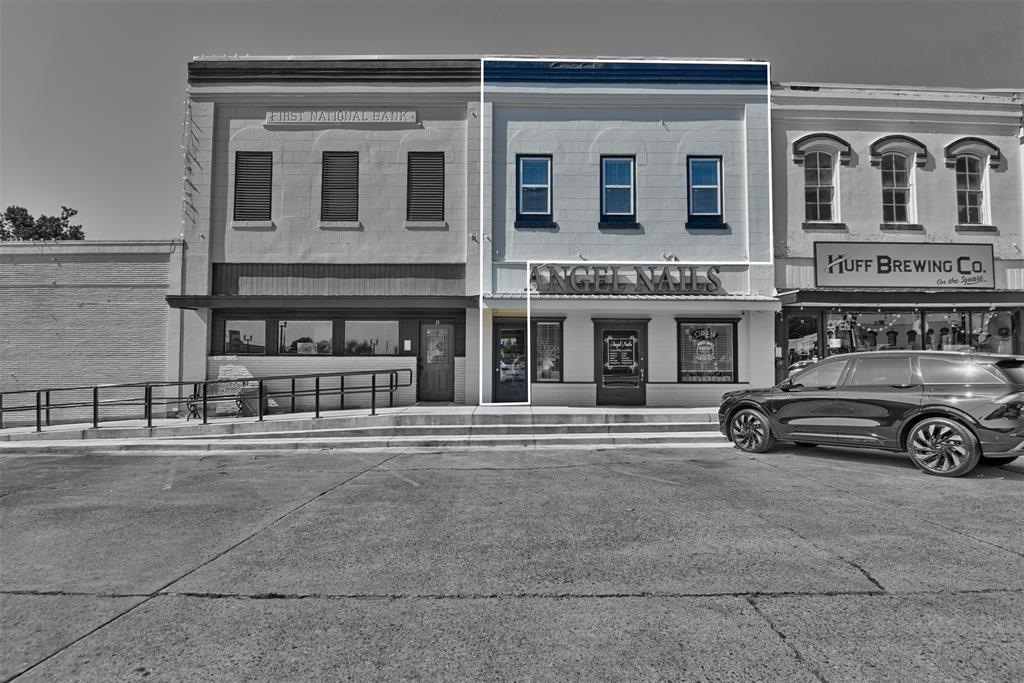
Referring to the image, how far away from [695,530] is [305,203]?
46.6 ft

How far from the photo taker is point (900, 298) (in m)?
15.2

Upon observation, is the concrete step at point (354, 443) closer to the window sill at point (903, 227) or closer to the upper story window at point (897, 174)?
the window sill at point (903, 227)

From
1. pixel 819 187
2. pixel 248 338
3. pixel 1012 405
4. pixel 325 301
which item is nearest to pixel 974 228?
pixel 819 187

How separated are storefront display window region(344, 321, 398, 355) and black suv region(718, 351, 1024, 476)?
960 cm

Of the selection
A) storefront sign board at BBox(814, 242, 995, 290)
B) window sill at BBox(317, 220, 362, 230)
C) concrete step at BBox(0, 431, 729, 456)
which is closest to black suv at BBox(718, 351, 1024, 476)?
concrete step at BBox(0, 431, 729, 456)

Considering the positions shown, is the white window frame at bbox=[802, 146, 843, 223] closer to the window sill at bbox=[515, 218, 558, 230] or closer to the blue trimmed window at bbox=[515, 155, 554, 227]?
the window sill at bbox=[515, 218, 558, 230]

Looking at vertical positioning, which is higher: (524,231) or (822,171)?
(822,171)

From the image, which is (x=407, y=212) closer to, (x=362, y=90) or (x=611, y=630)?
(x=362, y=90)

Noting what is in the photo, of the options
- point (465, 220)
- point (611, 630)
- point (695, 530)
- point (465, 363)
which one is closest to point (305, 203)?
point (465, 220)

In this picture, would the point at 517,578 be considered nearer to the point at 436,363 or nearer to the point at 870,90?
the point at 436,363

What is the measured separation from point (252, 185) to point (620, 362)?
11.5 metres

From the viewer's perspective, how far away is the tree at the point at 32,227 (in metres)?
32.3

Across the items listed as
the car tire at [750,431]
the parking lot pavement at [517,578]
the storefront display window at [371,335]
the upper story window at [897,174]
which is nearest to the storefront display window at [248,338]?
the storefront display window at [371,335]

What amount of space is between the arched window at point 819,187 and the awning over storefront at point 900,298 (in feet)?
7.89
